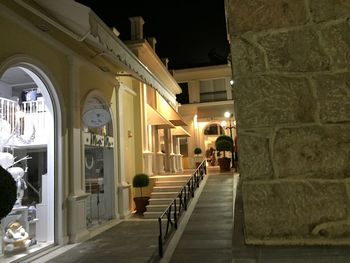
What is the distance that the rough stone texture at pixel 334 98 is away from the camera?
1214mm

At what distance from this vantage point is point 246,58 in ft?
4.30

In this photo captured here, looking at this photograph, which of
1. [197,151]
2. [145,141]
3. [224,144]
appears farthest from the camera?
[197,151]

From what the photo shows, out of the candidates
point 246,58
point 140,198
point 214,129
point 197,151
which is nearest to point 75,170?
point 140,198

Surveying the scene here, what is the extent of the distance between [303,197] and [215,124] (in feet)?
81.9

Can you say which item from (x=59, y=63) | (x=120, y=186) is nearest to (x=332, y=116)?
(x=59, y=63)

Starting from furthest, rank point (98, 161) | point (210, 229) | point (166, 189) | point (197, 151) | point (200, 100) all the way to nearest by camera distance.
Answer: point (200, 100) → point (197, 151) → point (166, 189) → point (98, 161) → point (210, 229)

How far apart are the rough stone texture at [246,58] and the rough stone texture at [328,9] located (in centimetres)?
25

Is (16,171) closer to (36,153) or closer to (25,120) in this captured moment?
(36,153)

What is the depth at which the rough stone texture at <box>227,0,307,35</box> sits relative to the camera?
130 centimetres

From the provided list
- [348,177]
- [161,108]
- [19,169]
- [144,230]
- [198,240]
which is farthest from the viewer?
[161,108]

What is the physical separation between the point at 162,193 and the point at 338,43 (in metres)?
11.5

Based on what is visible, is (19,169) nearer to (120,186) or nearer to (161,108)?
(120,186)

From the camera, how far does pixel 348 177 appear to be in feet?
3.90

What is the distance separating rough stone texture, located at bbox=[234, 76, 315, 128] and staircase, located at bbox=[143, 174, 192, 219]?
10413 mm
